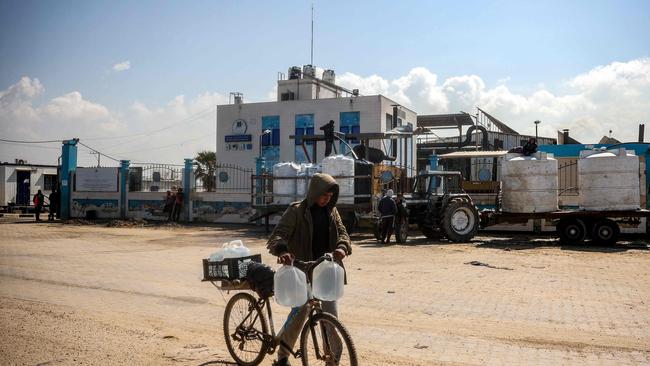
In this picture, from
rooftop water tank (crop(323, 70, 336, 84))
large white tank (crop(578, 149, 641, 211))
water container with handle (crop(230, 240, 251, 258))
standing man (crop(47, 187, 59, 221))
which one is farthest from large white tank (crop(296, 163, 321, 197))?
rooftop water tank (crop(323, 70, 336, 84))

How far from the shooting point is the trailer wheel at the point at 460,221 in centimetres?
1800

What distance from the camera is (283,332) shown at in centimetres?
503

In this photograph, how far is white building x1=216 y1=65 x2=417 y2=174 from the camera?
119 ft

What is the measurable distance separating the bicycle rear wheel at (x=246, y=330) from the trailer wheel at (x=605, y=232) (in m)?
14.5

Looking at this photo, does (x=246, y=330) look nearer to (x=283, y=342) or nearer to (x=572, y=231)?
(x=283, y=342)

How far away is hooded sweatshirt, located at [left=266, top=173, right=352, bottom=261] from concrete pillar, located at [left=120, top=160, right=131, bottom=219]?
2715cm

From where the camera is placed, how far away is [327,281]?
4805 millimetres

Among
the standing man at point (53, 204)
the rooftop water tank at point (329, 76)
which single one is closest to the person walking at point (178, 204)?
the standing man at point (53, 204)

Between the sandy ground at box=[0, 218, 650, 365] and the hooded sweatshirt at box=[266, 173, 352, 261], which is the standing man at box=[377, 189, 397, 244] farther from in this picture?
the hooded sweatshirt at box=[266, 173, 352, 261]

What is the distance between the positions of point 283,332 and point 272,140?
34.4 meters

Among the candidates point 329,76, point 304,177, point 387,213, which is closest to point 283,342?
point 387,213

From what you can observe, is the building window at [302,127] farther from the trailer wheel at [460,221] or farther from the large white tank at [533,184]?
the large white tank at [533,184]

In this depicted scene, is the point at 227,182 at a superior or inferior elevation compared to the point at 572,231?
superior

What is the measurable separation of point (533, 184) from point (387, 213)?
4639 mm
